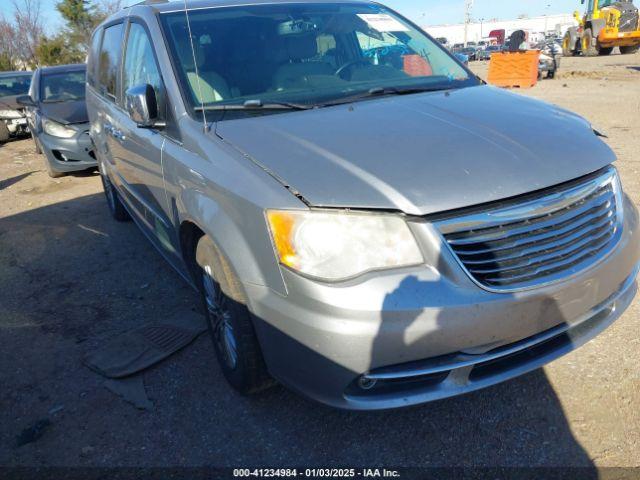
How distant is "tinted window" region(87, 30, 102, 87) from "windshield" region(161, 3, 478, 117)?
7.65 feet

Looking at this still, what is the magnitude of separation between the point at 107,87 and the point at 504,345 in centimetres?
386

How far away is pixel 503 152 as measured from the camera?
2.16 meters

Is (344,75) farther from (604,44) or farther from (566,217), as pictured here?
(604,44)

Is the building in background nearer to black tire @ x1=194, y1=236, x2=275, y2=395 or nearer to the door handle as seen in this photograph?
the door handle

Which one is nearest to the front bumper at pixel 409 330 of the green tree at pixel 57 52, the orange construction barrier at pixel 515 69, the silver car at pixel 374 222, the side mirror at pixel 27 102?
the silver car at pixel 374 222

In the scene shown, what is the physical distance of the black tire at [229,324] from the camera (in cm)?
231

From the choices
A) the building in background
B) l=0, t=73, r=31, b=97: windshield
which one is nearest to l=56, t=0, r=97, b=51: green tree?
l=0, t=73, r=31, b=97: windshield

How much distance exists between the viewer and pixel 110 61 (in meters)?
4.38

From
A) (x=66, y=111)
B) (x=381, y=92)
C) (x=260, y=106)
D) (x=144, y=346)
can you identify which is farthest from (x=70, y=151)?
(x=381, y=92)

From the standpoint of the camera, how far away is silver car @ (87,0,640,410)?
6.20 feet

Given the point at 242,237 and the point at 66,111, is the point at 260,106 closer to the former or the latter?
the point at 242,237

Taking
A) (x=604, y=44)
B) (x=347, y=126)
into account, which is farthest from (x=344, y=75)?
(x=604, y=44)

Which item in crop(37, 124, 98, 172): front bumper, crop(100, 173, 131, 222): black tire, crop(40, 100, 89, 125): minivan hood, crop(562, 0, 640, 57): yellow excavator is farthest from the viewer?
crop(562, 0, 640, 57): yellow excavator

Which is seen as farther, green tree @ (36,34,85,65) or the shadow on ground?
green tree @ (36,34,85,65)
